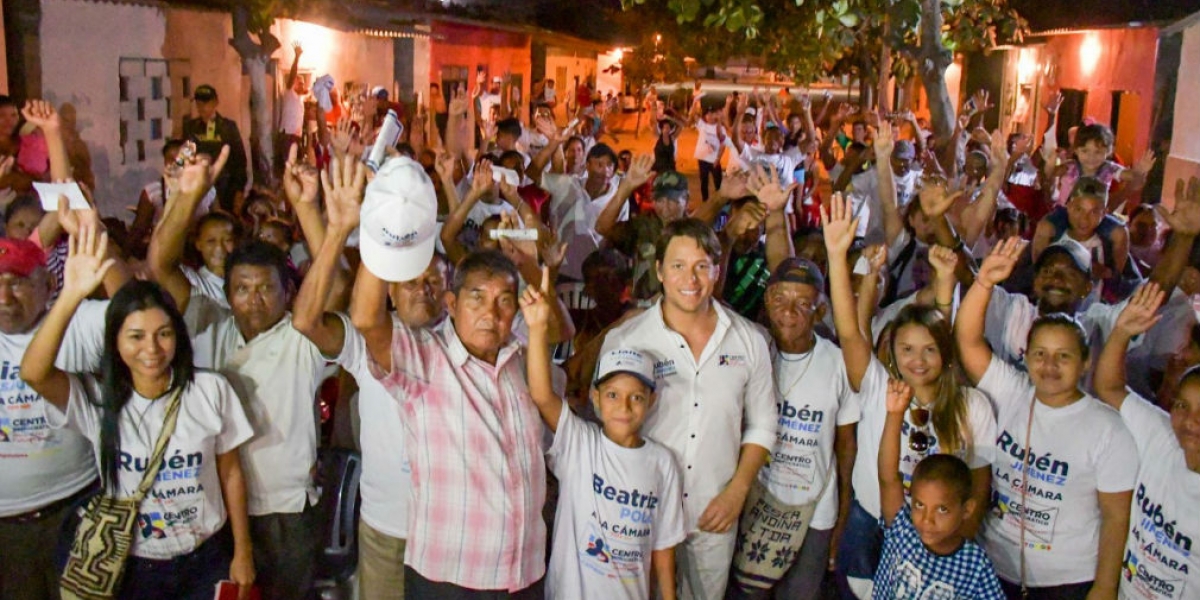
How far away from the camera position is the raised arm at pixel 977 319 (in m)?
3.94

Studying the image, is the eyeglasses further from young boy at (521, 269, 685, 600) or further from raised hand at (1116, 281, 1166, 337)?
young boy at (521, 269, 685, 600)

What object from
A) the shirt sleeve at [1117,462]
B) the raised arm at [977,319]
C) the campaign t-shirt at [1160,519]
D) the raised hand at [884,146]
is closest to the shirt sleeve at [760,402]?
the raised arm at [977,319]

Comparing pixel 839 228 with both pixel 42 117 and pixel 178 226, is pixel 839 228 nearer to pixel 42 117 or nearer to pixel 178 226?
pixel 178 226

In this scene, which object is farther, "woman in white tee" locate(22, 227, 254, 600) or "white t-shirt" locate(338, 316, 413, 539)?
"white t-shirt" locate(338, 316, 413, 539)

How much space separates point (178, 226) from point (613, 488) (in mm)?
2007

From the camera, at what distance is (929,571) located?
3.56m

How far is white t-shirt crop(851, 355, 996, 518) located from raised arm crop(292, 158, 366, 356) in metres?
2.07

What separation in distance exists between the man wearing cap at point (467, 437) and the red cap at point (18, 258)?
128 cm

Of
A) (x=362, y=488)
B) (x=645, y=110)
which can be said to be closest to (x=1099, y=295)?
(x=362, y=488)

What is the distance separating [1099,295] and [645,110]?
35258mm

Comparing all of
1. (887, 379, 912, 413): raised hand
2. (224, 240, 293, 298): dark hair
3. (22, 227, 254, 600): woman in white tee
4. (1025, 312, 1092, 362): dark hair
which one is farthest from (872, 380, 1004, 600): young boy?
(224, 240, 293, 298): dark hair

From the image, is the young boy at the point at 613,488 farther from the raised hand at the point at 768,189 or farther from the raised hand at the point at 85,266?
the raised hand at the point at 85,266

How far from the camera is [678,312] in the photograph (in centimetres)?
398

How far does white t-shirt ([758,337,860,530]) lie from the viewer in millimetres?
4195
